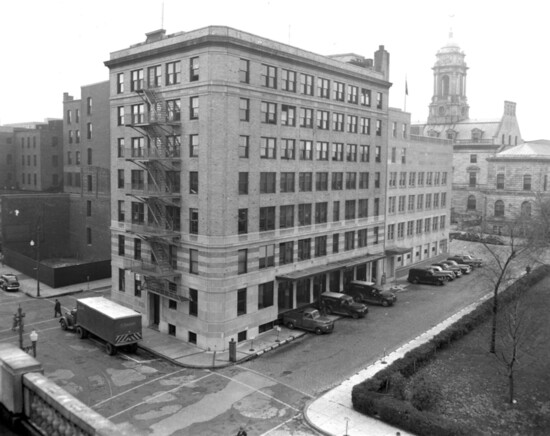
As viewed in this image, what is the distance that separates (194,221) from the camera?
39156mm

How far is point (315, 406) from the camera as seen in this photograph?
28.2 m

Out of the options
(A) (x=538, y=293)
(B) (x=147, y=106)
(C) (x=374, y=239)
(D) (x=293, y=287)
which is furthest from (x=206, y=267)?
(A) (x=538, y=293)

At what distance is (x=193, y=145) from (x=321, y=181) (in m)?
13.2

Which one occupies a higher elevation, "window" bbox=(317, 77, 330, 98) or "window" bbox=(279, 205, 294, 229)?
"window" bbox=(317, 77, 330, 98)

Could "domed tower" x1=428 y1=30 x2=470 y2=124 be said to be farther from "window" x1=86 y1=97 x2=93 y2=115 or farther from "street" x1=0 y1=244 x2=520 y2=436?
"street" x1=0 y1=244 x2=520 y2=436

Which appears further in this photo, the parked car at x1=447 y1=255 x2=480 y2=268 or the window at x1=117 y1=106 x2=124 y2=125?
the parked car at x1=447 y1=255 x2=480 y2=268

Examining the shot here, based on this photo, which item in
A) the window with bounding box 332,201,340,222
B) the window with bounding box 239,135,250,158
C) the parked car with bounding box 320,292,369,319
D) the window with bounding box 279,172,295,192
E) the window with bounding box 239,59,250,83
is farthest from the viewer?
the window with bounding box 332,201,340,222

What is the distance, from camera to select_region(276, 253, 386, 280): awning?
42.6 metres

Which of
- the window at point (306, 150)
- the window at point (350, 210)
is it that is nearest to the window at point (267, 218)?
the window at point (306, 150)

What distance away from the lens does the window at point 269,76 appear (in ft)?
132

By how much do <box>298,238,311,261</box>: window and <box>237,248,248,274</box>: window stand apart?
22.1 ft

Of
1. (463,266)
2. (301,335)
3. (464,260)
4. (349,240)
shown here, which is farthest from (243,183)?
(464,260)

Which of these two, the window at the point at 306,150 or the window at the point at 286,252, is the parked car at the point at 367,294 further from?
the window at the point at 306,150

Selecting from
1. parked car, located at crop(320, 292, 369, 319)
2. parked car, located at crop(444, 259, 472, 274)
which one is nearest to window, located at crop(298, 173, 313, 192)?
parked car, located at crop(320, 292, 369, 319)
